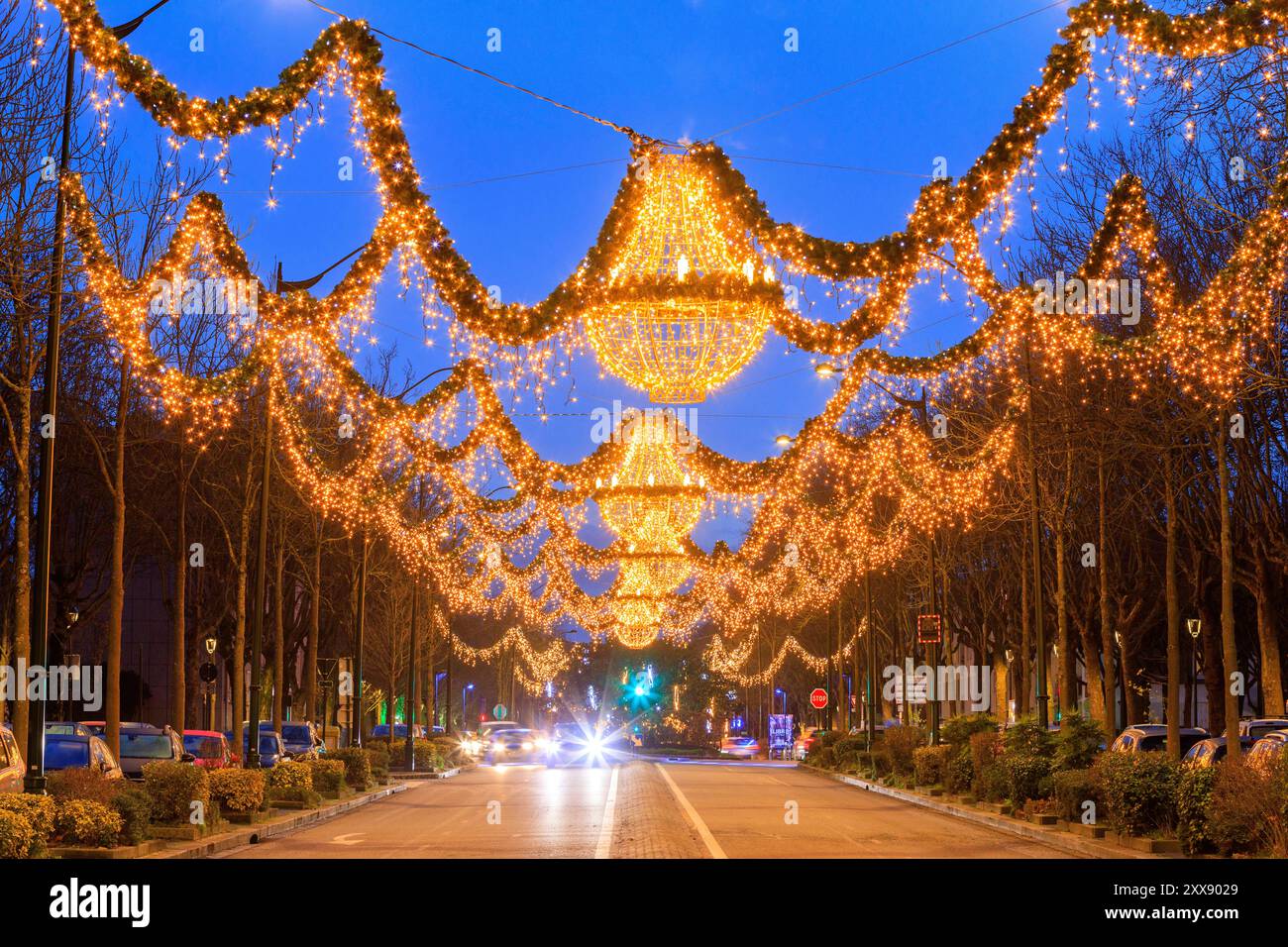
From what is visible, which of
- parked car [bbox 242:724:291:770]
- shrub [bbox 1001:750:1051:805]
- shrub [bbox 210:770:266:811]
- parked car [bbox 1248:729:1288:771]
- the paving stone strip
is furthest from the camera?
parked car [bbox 242:724:291:770]

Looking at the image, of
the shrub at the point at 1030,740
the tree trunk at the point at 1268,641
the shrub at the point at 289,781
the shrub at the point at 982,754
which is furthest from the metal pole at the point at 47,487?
the tree trunk at the point at 1268,641

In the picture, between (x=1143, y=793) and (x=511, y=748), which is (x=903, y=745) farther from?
(x=511, y=748)

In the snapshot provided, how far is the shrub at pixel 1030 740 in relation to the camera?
30.0m

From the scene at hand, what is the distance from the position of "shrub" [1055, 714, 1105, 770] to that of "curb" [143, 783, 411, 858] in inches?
540

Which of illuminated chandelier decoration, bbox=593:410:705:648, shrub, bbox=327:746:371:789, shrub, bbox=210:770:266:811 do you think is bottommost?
shrub, bbox=327:746:371:789

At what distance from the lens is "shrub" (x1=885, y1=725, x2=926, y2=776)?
43.5 metres

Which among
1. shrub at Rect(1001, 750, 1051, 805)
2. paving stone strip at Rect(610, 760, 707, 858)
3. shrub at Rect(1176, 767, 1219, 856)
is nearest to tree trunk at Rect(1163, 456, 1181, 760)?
shrub at Rect(1001, 750, 1051, 805)

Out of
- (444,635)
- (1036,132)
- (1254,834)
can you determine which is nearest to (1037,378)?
(1254,834)

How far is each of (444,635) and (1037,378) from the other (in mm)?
46574

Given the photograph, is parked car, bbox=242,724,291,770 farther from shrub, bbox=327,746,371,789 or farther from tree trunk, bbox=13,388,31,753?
tree trunk, bbox=13,388,31,753

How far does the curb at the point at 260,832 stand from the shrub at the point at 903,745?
15.5 metres

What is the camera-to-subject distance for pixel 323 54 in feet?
48.7

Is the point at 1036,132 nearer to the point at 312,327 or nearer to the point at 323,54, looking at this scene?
the point at 323,54

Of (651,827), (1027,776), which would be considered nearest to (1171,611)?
(1027,776)
